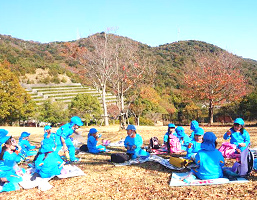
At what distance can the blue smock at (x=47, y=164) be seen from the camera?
4.68 meters

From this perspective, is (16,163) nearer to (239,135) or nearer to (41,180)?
(41,180)

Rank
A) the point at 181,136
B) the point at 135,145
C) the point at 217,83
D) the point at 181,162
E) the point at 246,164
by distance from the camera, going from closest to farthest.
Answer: the point at 246,164, the point at 181,162, the point at 135,145, the point at 181,136, the point at 217,83

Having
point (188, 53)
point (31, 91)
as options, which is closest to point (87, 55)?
point (31, 91)

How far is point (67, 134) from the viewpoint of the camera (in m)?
5.81

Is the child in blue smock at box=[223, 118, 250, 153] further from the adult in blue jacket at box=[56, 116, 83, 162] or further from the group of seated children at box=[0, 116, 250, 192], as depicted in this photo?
the adult in blue jacket at box=[56, 116, 83, 162]

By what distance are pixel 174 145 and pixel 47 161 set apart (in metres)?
3.65

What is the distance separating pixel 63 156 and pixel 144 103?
58.0 ft

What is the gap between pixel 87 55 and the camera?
15594mm

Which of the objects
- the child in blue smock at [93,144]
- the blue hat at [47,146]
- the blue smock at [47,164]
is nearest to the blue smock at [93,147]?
the child in blue smock at [93,144]

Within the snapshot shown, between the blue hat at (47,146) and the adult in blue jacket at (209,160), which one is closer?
the adult in blue jacket at (209,160)

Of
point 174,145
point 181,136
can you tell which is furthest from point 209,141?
point 181,136

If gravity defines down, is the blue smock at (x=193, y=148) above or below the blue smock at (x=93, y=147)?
above

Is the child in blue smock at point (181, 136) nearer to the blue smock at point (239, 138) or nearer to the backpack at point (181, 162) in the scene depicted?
the blue smock at point (239, 138)

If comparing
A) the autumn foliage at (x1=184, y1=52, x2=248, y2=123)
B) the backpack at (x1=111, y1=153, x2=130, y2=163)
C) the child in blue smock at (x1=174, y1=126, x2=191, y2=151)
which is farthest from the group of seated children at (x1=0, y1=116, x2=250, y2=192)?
the autumn foliage at (x1=184, y1=52, x2=248, y2=123)
